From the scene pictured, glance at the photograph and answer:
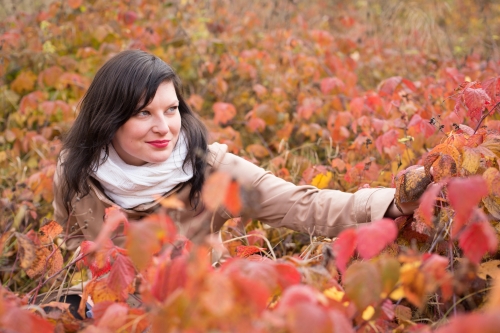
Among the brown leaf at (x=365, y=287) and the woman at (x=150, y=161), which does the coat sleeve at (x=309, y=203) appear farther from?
the brown leaf at (x=365, y=287)

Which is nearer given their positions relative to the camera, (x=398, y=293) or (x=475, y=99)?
(x=398, y=293)

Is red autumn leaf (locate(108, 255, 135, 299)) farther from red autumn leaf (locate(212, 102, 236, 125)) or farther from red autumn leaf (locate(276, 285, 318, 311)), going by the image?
red autumn leaf (locate(212, 102, 236, 125))

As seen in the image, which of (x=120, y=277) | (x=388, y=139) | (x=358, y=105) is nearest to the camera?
(x=120, y=277)

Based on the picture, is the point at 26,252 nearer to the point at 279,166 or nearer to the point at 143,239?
the point at 143,239

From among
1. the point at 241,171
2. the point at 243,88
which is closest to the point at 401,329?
the point at 241,171

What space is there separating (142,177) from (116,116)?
0.25 metres

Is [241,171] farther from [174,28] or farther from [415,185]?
[174,28]

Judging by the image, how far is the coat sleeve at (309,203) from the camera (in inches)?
64.2

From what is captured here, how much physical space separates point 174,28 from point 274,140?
5.86 ft

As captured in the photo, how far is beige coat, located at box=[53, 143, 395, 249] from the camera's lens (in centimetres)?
166

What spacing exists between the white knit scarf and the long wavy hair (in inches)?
1.6

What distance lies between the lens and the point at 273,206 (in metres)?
1.92

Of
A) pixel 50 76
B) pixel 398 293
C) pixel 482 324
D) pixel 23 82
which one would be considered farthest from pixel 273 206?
pixel 23 82

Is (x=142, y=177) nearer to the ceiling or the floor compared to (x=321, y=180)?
nearer to the ceiling
